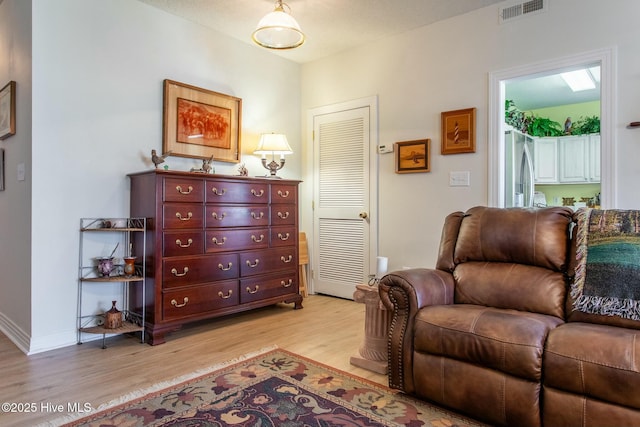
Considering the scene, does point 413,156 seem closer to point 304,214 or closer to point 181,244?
point 304,214

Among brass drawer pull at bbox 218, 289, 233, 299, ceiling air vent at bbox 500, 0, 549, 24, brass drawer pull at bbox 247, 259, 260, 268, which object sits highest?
ceiling air vent at bbox 500, 0, 549, 24

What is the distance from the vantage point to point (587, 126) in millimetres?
5512

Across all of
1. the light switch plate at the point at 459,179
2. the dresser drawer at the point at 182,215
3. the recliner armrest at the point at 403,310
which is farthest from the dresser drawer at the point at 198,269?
the light switch plate at the point at 459,179

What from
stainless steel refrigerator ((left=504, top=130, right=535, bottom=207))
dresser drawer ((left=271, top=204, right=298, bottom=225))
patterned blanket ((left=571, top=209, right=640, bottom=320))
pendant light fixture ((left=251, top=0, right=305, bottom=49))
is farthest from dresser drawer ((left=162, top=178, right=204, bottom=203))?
stainless steel refrigerator ((left=504, top=130, right=535, bottom=207))

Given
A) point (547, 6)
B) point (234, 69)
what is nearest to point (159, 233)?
point (234, 69)

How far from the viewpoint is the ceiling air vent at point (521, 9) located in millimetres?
3035

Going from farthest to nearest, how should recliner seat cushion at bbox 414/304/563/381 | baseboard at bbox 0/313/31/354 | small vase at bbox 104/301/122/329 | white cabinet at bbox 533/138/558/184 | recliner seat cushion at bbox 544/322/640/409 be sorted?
white cabinet at bbox 533/138/558/184, small vase at bbox 104/301/122/329, baseboard at bbox 0/313/31/354, recliner seat cushion at bbox 414/304/563/381, recliner seat cushion at bbox 544/322/640/409

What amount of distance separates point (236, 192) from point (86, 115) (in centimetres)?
123

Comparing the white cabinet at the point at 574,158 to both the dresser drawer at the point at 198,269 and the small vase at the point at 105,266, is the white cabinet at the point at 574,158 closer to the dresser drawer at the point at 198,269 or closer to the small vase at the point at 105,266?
the dresser drawer at the point at 198,269

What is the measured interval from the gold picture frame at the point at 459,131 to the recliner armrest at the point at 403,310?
1.68m

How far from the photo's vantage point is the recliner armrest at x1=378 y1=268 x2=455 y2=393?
2.01 metres

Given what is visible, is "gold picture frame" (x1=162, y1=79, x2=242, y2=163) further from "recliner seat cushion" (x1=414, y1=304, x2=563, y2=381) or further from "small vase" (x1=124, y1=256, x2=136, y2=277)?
"recliner seat cushion" (x1=414, y1=304, x2=563, y2=381)

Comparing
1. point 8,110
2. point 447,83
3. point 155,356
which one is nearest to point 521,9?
point 447,83

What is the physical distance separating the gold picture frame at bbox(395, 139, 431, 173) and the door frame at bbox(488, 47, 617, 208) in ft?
1.85
